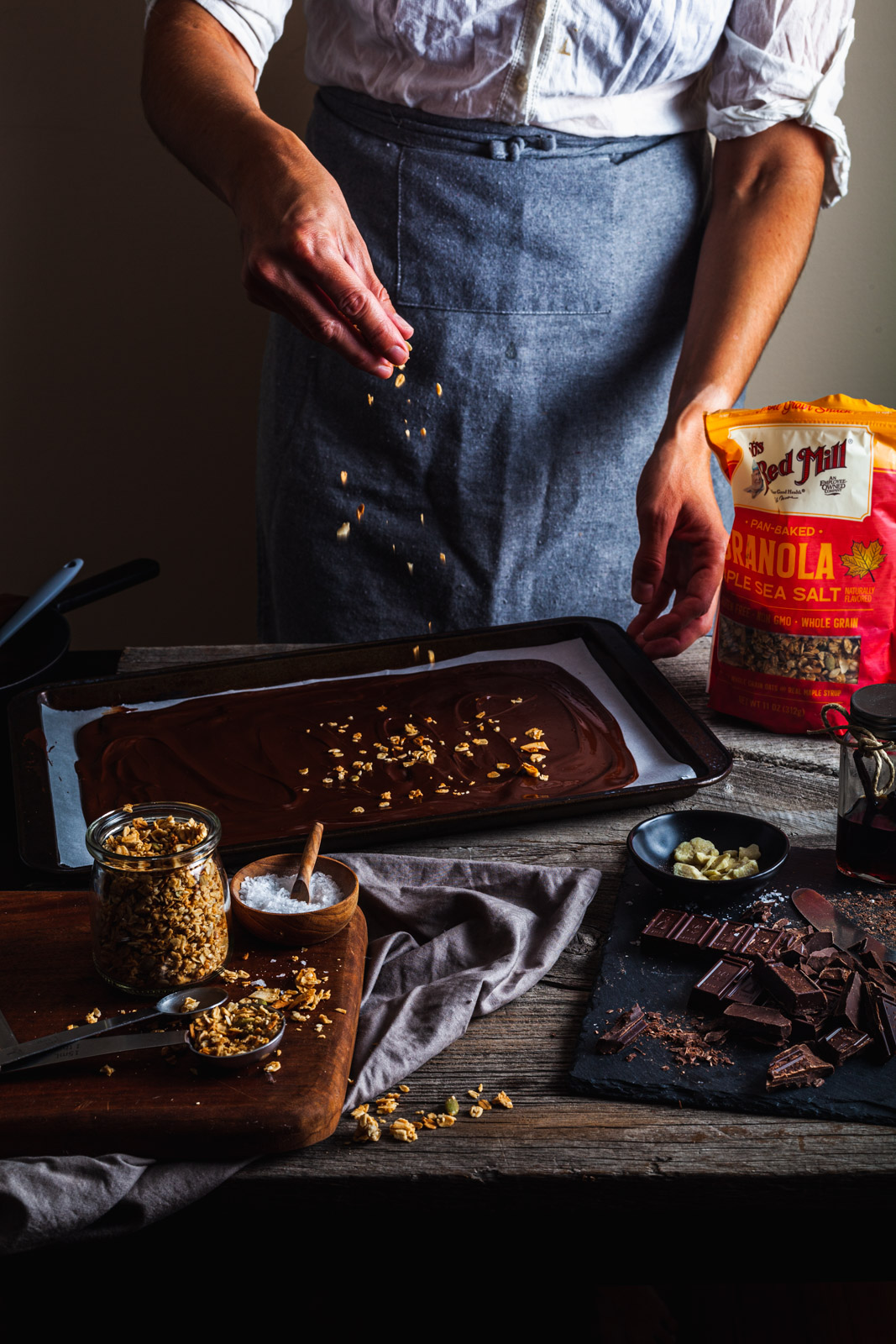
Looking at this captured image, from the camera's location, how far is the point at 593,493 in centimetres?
178

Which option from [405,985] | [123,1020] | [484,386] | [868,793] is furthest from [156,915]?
[484,386]

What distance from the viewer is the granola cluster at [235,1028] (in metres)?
0.78

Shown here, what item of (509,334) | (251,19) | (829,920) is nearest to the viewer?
(829,920)

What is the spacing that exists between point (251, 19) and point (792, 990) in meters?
1.44

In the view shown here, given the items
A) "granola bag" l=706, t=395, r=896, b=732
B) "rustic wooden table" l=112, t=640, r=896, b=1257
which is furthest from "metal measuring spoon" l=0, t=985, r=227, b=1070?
"granola bag" l=706, t=395, r=896, b=732

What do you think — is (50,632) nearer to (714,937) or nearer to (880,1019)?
(714,937)

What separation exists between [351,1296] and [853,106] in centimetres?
216

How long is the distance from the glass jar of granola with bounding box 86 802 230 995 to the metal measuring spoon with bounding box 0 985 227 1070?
0.02 meters

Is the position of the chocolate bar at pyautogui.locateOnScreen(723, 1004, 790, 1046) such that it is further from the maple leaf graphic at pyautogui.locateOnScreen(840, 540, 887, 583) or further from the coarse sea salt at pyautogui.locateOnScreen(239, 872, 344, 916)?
the maple leaf graphic at pyautogui.locateOnScreen(840, 540, 887, 583)

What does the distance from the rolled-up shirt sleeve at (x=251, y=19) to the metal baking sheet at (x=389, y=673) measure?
85cm

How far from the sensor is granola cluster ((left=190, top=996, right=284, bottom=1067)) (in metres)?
0.78

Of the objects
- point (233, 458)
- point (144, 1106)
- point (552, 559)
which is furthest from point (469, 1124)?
point (233, 458)

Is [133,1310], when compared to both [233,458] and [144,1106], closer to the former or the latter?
[144,1106]

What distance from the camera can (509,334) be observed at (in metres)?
1.68
